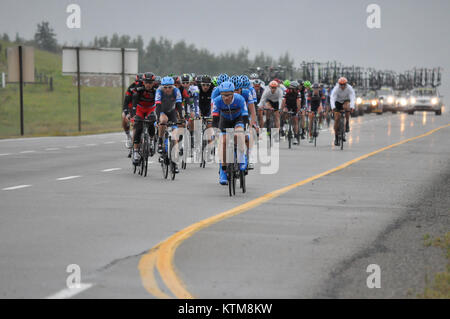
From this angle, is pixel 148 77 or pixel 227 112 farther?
pixel 148 77

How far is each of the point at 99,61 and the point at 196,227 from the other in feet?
109

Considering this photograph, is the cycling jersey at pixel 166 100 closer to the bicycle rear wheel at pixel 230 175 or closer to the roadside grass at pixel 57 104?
the bicycle rear wheel at pixel 230 175

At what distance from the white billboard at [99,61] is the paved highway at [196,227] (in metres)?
22.2

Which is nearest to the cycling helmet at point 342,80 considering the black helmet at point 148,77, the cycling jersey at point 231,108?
the black helmet at point 148,77

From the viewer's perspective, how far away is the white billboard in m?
42.9

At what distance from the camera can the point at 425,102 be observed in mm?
68750

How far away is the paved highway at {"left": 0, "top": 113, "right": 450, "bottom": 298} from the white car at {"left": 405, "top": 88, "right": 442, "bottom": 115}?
4872 centimetres

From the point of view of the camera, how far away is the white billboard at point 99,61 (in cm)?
4291

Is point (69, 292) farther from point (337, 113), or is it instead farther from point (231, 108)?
point (337, 113)

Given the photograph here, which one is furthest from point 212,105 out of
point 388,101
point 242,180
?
point 388,101

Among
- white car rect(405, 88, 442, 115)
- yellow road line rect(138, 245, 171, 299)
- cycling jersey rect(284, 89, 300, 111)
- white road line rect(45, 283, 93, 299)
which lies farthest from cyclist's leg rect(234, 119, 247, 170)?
white car rect(405, 88, 442, 115)
